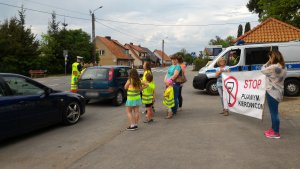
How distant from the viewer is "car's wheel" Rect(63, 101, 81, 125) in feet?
23.9

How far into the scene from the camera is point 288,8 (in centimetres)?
2373

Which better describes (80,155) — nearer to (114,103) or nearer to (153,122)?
(153,122)

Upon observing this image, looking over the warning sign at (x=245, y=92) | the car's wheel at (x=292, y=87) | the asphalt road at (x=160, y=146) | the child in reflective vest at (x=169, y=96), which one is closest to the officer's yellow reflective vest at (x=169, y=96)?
the child in reflective vest at (x=169, y=96)

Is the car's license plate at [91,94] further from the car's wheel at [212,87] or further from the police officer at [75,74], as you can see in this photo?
the car's wheel at [212,87]

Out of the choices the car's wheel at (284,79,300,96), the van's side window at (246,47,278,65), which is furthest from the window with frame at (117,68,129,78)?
the car's wheel at (284,79,300,96)

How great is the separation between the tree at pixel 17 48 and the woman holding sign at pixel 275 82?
31115 millimetres

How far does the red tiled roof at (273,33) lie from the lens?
57.0 feet

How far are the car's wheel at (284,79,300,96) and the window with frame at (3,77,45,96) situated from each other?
9703 millimetres

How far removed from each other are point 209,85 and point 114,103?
4.81m

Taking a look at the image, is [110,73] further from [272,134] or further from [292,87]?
[292,87]

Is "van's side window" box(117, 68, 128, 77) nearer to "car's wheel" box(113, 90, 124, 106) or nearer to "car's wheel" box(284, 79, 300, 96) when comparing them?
"car's wheel" box(113, 90, 124, 106)

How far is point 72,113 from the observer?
754cm

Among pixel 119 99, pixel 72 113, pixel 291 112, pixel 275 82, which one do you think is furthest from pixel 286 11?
pixel 72 113

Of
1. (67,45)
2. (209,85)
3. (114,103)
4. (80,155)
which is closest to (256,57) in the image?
(209,85)
